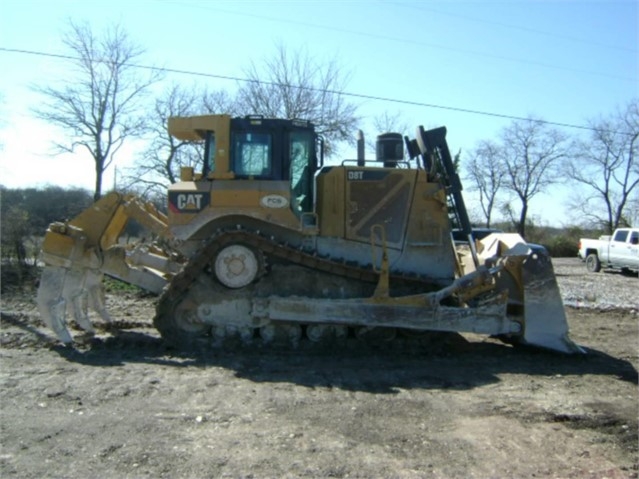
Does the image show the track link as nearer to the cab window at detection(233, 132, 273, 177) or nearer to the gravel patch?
the cab window at detection(233, 132, 273, 177)

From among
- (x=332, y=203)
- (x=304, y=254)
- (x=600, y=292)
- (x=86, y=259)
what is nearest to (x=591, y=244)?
(x=600, y=292)

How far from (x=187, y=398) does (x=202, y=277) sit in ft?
7.59

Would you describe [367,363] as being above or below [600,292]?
below

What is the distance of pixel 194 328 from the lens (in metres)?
8.03

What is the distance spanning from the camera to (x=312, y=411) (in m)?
5.55

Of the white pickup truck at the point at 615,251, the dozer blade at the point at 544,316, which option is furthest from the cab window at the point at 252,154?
the white pickup truck at the point at 615,251

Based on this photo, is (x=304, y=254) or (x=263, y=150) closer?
(x=304, y=254)

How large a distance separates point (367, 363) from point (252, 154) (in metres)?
3.10

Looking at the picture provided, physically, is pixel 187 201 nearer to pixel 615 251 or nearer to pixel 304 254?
pixel 304 254

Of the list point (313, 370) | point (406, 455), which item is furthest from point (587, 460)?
point (313, 370)

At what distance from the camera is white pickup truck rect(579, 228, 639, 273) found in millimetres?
22989

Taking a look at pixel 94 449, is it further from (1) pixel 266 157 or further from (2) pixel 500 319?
(2) pixel 500 319

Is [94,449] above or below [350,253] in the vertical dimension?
below

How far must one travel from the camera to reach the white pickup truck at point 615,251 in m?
23.0
